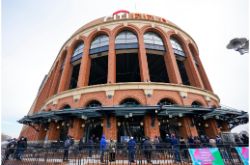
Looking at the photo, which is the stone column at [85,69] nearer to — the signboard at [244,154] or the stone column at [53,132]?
the stone column at [53,132]

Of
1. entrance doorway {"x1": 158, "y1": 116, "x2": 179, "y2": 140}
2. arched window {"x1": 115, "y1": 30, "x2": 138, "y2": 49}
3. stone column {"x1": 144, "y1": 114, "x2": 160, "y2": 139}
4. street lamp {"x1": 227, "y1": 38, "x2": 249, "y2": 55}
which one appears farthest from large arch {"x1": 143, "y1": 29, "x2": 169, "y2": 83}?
street lamp {"x1": 227, "y1": 38, "x2": 249, "y2": 55}

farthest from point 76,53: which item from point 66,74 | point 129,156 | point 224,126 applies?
point 224,126

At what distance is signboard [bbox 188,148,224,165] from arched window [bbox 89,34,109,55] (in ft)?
54.9

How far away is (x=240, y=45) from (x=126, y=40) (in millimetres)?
18504

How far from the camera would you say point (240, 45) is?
5.46m

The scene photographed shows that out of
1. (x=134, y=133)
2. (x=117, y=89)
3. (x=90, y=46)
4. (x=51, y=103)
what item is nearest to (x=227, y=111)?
(x=134, y=133)

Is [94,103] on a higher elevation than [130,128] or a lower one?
higher

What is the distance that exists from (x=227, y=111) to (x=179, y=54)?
31.0 feet

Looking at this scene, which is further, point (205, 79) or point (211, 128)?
point (205, 79)

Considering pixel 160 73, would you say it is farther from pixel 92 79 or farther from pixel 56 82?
pixel 56 82

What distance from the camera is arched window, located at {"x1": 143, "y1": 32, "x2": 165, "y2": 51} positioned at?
22.6 metres

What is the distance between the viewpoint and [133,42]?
22.6m

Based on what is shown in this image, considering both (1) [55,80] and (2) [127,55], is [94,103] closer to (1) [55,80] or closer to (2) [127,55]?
(2) [127,55]

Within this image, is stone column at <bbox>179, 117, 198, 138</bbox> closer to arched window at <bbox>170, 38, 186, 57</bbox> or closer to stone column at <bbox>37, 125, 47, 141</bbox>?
arched window at <bbox>170, 38, 186, 57</bbox>
